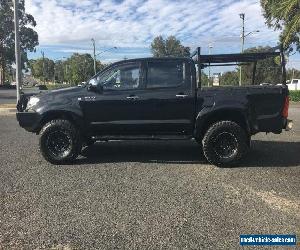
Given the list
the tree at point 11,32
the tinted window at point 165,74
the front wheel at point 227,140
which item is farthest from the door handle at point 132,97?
the tree at point 11,32

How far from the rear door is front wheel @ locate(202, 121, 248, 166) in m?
0.47

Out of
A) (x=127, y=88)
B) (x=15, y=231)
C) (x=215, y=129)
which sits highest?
(x=127, y=88)

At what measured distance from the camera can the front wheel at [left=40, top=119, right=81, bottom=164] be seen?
8.53 meters

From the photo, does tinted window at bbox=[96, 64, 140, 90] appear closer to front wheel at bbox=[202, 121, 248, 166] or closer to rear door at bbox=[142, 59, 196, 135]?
rear door at bbox=[142, 59, 196, 135]

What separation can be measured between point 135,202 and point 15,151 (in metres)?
4.71

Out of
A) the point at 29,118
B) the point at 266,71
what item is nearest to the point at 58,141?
the point at 29,118

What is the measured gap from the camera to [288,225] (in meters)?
5.14

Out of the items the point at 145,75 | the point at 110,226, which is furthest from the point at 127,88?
the point at 110,226

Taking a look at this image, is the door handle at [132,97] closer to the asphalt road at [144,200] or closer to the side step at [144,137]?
the side step at [144,137]

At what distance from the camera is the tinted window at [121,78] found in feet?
28.3

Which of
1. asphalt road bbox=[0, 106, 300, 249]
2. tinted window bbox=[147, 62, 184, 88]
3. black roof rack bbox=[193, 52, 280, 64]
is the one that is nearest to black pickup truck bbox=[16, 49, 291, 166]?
tinted window bbox=[147, 62, 184, 88]

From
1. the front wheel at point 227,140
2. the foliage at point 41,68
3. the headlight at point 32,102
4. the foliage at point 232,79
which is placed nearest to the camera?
the front wheel at point 227,140

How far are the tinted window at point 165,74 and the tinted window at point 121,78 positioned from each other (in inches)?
10.5

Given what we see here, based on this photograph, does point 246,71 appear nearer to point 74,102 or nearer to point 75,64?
point 74,102
